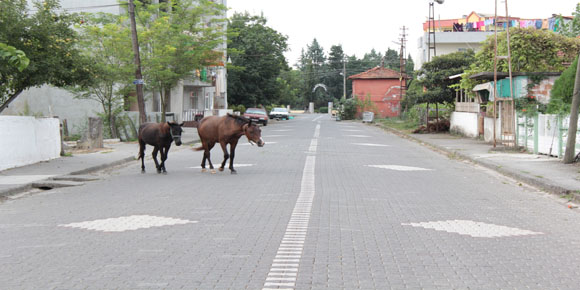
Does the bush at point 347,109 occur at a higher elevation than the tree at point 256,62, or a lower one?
lower

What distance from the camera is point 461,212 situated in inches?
364

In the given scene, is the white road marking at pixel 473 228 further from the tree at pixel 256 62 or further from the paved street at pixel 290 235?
the tree at pixel 256 62

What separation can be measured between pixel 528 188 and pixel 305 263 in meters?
8.55

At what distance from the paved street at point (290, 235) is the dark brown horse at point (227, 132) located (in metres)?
1.63

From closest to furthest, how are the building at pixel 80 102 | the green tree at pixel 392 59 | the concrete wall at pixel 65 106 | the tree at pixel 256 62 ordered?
the building at pixel 80 102 → the concrete wall at pixel 65 106 → the tree at pixel 256 62 → the green tree at pixel 392 59

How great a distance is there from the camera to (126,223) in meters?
8.23

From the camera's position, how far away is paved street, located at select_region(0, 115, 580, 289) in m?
5.52

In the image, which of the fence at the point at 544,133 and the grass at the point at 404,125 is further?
the grass at the point at 404,125

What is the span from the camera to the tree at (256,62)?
62.6 m

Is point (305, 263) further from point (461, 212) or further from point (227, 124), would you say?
point (227, 124)

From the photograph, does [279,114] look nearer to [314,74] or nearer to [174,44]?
[174,44]

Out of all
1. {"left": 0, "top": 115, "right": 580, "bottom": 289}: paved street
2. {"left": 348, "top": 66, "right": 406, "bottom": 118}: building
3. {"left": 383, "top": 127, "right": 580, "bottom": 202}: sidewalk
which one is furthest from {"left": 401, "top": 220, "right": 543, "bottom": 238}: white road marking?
{"left": 348, "top": 66, "right": 406, "bottom": 118}: building

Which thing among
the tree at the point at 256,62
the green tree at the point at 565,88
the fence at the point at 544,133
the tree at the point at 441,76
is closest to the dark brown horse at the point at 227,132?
the fence at the point at 544,133

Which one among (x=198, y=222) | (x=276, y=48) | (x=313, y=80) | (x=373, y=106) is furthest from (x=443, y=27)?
(x=198, y=222)
